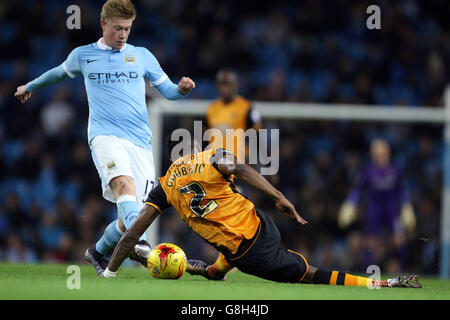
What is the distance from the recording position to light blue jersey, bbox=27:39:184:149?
6.98m

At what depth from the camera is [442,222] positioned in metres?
11.0

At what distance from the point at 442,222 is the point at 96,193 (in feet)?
16.8

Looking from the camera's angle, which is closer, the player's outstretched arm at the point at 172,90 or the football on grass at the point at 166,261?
the football on grass at the point at 166,261

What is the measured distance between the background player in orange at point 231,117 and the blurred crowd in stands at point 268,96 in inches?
35.1

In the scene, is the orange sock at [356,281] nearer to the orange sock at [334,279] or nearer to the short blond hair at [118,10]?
the orange sock at [334,279]

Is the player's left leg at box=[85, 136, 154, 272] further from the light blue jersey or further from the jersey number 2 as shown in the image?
the jersey number 2

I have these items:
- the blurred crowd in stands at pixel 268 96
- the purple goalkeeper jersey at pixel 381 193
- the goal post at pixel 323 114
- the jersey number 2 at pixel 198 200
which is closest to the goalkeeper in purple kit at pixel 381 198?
the purple goalkeeper jersey at pixel 381 193

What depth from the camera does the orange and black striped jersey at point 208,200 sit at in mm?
6004

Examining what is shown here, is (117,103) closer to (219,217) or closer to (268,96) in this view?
(219,217)

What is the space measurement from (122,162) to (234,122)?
3.22m

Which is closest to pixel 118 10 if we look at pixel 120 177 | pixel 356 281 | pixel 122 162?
pixel 122 162

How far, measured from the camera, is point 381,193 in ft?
37.4
